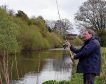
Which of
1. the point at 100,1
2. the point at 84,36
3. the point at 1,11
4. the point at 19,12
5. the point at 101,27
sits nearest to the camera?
the point at 84,36

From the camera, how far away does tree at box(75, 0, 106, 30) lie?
141 ft

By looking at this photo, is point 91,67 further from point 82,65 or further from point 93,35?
point 93,35

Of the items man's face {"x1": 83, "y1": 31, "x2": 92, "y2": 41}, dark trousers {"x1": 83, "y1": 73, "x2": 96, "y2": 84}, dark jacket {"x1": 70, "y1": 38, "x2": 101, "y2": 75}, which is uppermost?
man's face {"x1": 83, "y1": 31, "x2": 92, "y2": 41}

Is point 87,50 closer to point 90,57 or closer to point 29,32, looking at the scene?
point 90,57

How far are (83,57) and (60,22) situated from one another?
2.87 ft

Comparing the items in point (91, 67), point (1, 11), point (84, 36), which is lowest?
point (91, 67)

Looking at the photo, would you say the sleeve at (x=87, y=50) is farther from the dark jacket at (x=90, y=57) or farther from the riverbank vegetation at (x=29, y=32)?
the riverbank vegetation at (x=29, y=32)

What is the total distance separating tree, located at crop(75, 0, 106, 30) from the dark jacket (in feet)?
116

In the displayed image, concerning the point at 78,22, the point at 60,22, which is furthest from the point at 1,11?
the point at 60,22

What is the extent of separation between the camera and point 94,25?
42219 millimetres

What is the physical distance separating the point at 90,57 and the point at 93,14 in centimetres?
3764

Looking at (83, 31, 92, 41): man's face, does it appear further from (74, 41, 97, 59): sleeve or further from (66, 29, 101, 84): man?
(74, 41, 97, 59): sleeve

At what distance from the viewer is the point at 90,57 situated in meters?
7.44

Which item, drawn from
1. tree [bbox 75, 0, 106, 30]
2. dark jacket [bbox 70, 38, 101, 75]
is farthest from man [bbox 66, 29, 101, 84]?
tree [bbox 75, 0, 106, 30]
